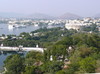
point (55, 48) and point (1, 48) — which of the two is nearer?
point (55, 48)

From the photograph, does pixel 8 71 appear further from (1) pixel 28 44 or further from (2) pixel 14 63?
(1) pixel 28 44

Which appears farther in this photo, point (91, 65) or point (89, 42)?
point (89, 42)

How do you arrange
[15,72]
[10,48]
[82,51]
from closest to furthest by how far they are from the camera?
[15,72] < [82,51] < [10,48]

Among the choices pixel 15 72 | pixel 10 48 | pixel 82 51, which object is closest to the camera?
pixel 15 72

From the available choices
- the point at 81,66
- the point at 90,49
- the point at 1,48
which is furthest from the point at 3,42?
the point at 81,66

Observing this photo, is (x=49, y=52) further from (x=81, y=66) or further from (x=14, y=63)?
(x=81, y=66)

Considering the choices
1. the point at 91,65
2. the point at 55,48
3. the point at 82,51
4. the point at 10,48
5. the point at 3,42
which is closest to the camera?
Result: the point at 91,65

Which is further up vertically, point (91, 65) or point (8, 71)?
point (91, 65)

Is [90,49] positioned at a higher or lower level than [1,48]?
higher

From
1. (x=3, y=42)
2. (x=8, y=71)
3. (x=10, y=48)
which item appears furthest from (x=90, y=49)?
(x=3, y=42)
